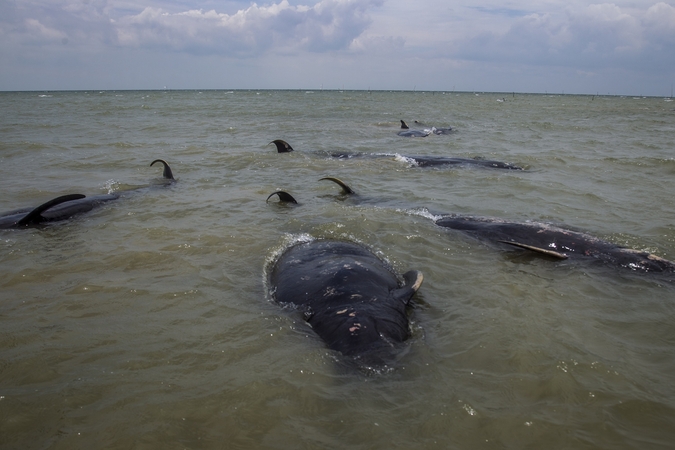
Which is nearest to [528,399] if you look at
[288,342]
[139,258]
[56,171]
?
[288,342]

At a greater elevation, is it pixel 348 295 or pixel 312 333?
pixel 348 295

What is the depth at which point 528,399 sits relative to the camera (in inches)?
126

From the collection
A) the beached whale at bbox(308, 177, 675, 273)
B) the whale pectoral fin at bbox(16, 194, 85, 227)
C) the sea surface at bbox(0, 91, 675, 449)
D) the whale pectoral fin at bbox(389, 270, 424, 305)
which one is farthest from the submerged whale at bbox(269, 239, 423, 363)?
the whale pectoral fin at bbox(16, 194, 85, 227)

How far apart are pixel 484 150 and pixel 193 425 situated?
49.3 ft

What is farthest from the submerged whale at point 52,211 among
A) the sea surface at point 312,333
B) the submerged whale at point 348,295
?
the submerged whale at point 348,295

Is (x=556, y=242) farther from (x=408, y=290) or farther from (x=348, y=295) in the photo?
(x=348, y=295)

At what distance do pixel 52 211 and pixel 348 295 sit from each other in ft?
18.1

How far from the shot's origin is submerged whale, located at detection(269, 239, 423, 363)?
143 inches

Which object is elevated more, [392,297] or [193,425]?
[392,297]

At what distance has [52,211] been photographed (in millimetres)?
7223

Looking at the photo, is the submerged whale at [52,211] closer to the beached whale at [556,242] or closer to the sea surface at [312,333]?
the sea surface at [312,333]

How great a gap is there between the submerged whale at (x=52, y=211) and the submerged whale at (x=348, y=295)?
12.6 feet

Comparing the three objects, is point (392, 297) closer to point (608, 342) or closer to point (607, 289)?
point (608, 342)

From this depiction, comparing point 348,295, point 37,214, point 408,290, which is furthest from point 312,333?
point 37,214
